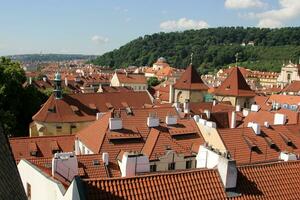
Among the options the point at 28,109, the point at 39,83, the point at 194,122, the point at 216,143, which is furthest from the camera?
the point at 39,83

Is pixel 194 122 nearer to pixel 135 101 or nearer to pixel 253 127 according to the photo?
pixel 253 127

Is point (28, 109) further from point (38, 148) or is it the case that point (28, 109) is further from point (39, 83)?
point (39, 83)

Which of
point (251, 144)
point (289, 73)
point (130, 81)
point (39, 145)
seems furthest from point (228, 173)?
point (289, 73)

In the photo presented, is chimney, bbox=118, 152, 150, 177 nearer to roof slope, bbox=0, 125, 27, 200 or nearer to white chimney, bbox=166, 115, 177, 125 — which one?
roof slope, bbox=0, 125, 27, 200

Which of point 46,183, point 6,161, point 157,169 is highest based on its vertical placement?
point 6,161

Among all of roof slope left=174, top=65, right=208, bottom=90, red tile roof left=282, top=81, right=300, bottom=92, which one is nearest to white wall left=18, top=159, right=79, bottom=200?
roof slope left=174, top=65, right=208, bottom=90

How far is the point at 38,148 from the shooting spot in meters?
26.5

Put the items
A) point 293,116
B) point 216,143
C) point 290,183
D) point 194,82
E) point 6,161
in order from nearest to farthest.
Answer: point 6,161
point 290,183
point 216,143
point 293,116
point 194,82

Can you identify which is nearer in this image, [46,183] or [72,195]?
[72,195]

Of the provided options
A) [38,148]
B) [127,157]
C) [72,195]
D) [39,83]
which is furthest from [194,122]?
[39,83]

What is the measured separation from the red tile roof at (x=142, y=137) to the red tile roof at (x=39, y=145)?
145 cm

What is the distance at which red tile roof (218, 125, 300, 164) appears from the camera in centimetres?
2439

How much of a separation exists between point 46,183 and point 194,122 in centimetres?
1362

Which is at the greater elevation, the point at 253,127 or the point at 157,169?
the point at 253,127
